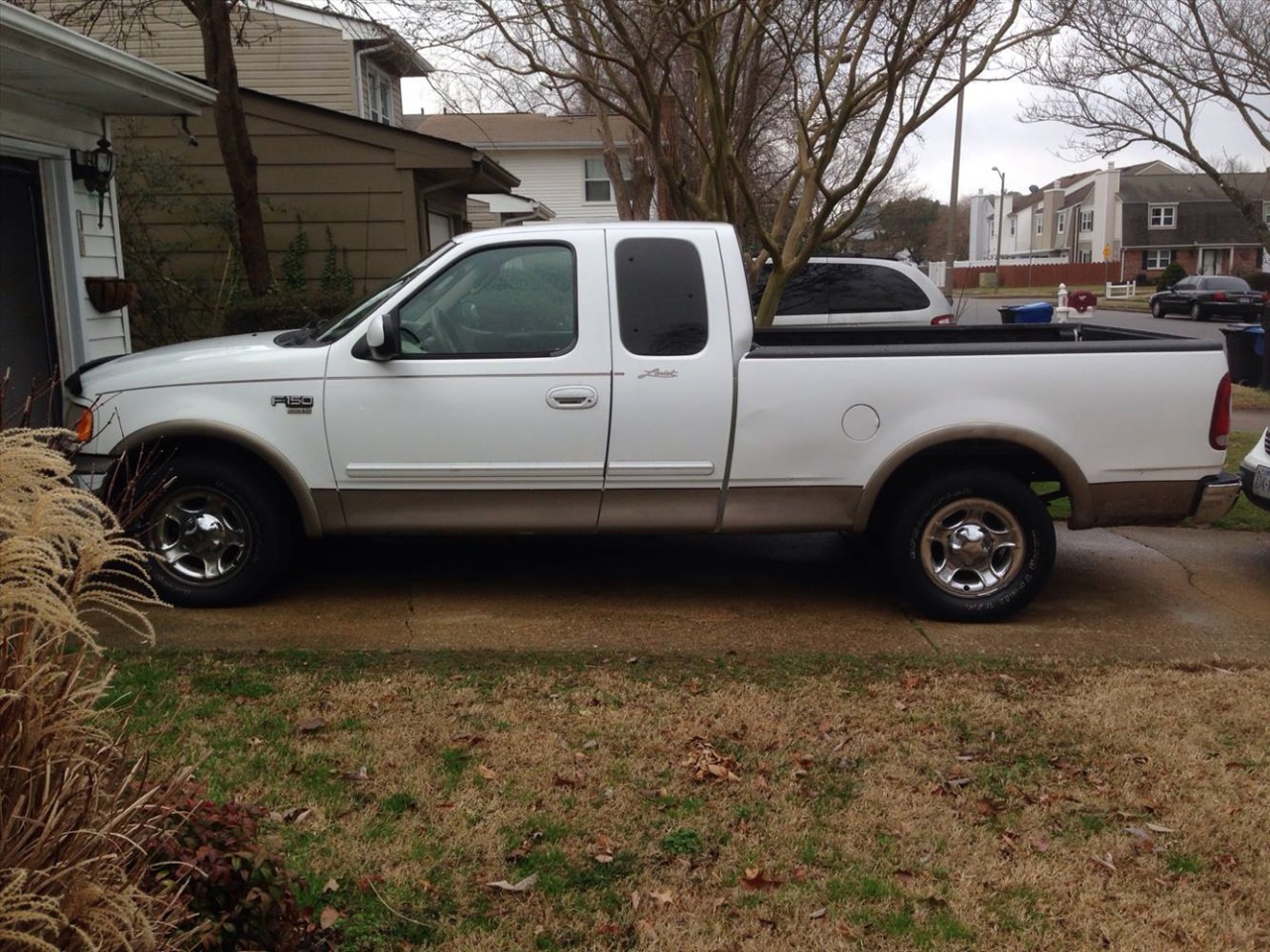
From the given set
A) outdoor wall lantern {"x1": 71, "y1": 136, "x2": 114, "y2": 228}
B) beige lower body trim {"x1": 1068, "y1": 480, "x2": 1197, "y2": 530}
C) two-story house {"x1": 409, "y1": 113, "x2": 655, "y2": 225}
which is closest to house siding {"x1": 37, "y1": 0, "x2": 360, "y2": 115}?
outdoor wall lantern {"x1": 71, "y1": 136, "x2": 114, "y2": 228}

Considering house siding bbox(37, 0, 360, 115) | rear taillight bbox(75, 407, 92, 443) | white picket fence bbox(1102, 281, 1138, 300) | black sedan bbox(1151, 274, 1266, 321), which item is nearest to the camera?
rear taillight bbox(75, 407, 92, 443)

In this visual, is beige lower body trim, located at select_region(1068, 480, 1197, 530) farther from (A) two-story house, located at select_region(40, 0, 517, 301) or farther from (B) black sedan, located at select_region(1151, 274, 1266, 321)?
(B) black sedan, located at select_region(1151, 274, 1266, 321)

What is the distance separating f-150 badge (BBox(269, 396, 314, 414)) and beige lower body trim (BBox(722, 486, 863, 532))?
214 cm

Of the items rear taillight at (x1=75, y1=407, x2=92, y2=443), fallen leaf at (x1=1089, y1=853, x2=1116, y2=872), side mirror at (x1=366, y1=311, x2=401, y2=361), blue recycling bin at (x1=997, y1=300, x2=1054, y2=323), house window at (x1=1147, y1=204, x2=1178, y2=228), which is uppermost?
house window at (x1=1147, y1=204, x2=1178, y2=228)

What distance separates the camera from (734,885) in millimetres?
3670

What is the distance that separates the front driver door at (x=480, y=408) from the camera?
19.9 feet

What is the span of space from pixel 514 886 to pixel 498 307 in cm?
336

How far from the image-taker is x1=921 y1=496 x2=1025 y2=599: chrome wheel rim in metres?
Answer: 6.25

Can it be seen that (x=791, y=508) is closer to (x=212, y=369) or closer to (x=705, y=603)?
(x=705, y=603)

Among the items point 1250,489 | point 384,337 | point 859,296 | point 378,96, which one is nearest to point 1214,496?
point 1250,489

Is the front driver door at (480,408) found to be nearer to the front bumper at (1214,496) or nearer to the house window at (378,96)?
the front bumper at (1214,496)

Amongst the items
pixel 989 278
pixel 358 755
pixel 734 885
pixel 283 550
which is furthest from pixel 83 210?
pixel 989 278

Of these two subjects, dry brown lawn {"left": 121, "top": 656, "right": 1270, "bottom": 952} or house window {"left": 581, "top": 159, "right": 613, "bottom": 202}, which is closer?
dry brown lawn {"left": 121, "top": 656, "right": 1270, "bottom": 952}

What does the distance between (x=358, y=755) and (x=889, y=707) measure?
2.15m
